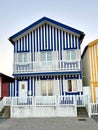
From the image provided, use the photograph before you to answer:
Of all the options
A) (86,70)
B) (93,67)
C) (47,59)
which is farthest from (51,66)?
(86,70)

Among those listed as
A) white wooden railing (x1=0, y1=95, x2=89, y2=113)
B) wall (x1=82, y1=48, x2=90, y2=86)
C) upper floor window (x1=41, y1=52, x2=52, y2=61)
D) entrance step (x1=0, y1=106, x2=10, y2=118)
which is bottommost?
entrance step (x1=0, y1=106, x2=10, y2=118)

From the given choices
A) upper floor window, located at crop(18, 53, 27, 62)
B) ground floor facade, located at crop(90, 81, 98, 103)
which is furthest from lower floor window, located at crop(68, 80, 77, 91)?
upper floor window, located at crop(18, 53, 27, 62)

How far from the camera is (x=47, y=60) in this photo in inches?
854

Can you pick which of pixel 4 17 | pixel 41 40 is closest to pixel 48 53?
pixel 41 40

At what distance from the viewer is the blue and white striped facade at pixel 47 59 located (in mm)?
20969

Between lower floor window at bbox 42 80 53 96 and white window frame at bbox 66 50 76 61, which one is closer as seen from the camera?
lower floor window at bbox 42 80 53 96

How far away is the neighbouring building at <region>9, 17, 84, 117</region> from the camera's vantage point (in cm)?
2095

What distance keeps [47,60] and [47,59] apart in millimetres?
139

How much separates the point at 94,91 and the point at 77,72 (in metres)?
2.72

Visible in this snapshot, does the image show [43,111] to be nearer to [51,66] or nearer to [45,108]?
[45,108]

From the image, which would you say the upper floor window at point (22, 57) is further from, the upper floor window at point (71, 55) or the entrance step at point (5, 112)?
the entrance step at point (5, 112)

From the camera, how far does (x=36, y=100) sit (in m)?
17.6

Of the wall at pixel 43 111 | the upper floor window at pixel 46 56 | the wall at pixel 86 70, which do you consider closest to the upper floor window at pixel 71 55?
the wall at pixel 86 70

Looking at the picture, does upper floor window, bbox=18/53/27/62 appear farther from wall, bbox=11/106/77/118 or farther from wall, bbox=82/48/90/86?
wall, bbox=82/48/90/86
